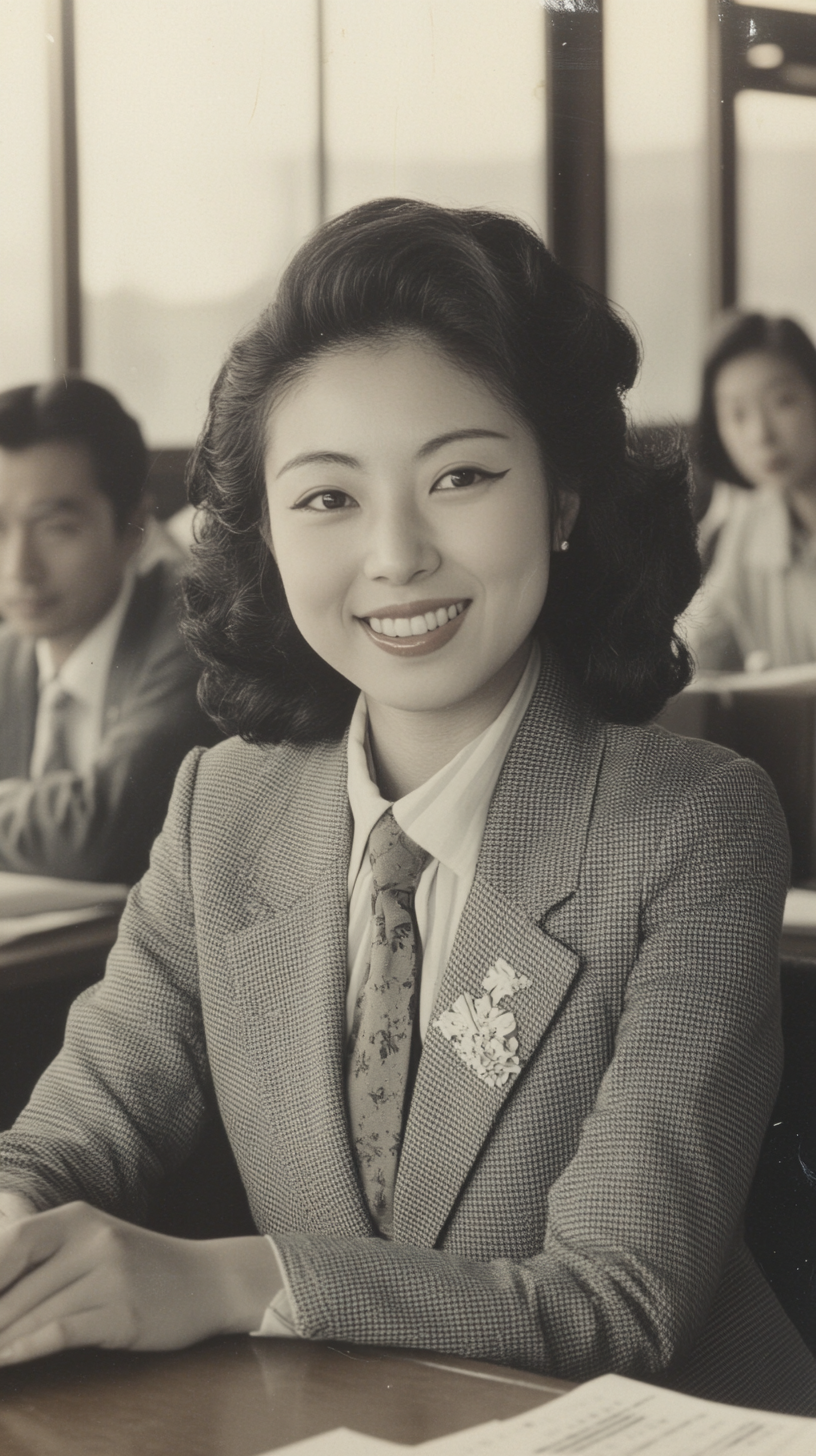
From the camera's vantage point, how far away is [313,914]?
121 cm

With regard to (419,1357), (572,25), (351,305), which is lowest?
(419,1357)

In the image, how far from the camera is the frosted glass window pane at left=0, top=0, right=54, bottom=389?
1313 mm

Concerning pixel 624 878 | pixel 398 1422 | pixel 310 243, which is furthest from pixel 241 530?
pixel 398 1422

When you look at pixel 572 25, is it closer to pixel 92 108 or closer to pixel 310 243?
pixel 310 243

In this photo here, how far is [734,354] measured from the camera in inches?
50.3

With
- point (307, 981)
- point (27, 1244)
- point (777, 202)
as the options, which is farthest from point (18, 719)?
point (777, 202)

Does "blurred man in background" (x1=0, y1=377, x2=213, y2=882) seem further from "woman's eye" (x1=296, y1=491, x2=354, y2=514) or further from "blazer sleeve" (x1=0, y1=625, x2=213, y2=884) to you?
"woman's eye" (x1=296, y1=491, x2=354, y2=514)

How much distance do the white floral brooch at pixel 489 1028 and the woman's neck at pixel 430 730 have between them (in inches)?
8.2

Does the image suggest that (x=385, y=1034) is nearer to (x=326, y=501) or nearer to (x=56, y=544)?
(x=326, y=501)

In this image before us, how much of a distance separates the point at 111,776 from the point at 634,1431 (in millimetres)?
899

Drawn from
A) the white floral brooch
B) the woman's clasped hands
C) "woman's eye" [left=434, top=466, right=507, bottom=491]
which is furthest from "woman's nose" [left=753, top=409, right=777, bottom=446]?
the woman's clasped hands

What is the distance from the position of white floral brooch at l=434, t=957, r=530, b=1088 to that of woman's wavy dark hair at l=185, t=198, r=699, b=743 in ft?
0.94

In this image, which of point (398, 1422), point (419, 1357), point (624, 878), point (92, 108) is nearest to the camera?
point (398, 1422)

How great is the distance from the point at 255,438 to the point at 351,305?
0.16 m
